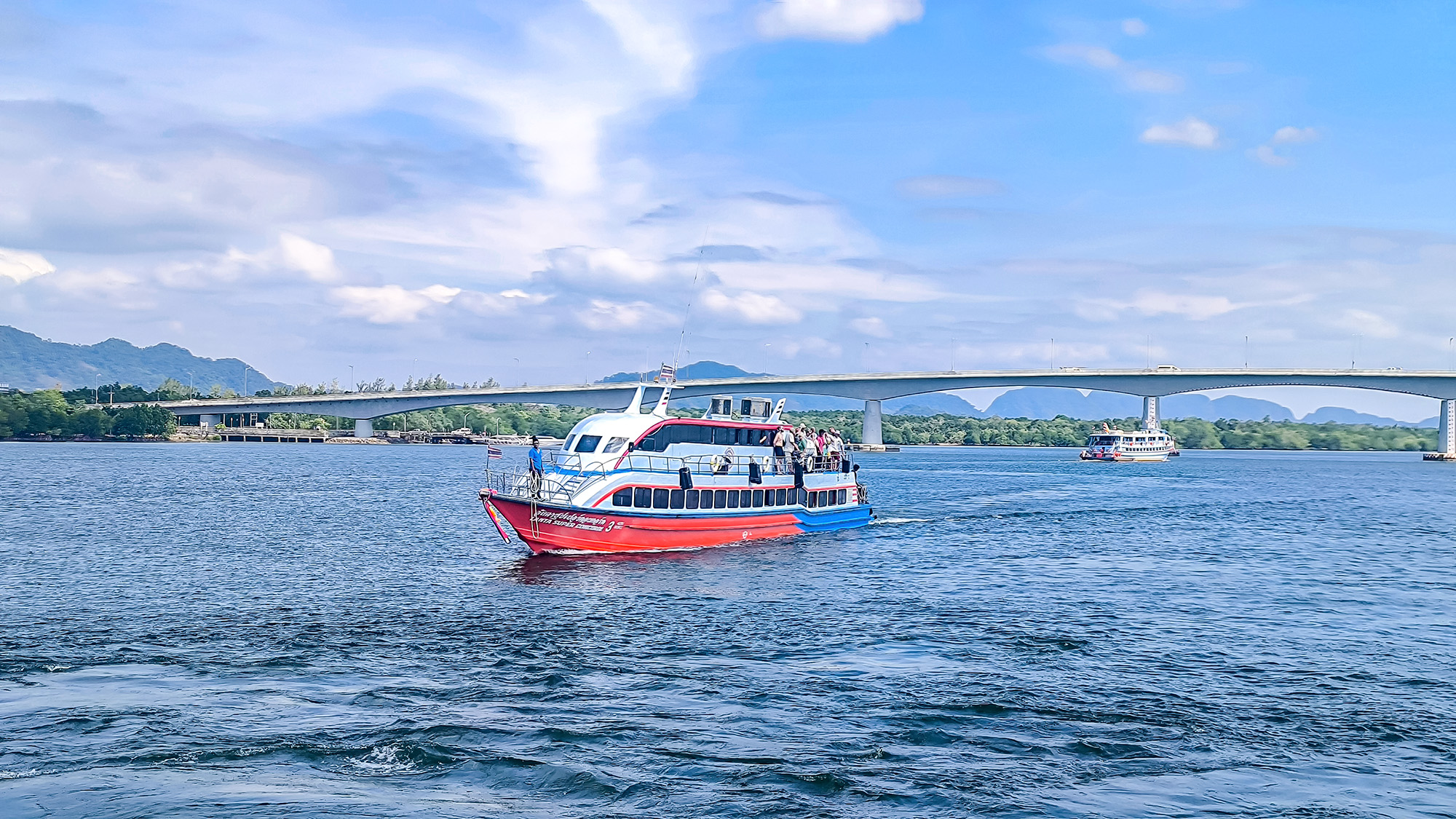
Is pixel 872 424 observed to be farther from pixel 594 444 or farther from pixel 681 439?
pixel 594 444

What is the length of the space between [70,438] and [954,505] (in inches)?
7242

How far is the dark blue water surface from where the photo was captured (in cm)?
1588

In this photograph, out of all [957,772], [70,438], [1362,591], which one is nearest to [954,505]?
[1362,591]

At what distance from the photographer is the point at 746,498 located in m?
49.5

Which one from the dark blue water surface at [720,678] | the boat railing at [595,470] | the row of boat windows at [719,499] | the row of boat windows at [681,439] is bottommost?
the dark blue water surface at [720,678]

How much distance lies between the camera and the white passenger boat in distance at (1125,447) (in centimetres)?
16775

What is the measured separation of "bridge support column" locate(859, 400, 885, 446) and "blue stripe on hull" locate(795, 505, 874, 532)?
12912cm

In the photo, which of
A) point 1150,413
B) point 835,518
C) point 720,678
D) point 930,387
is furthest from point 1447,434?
point 720,678

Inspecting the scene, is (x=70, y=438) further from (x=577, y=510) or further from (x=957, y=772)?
(x=957, y=772)

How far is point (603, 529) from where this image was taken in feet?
139

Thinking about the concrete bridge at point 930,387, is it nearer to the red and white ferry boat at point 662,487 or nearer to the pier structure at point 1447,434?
the pier structure at point 1447,434

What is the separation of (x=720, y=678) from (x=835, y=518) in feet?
113

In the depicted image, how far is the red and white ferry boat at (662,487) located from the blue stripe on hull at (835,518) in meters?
0.10

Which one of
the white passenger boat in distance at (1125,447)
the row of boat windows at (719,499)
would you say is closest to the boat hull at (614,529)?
the row of boat windows at (719,499)
